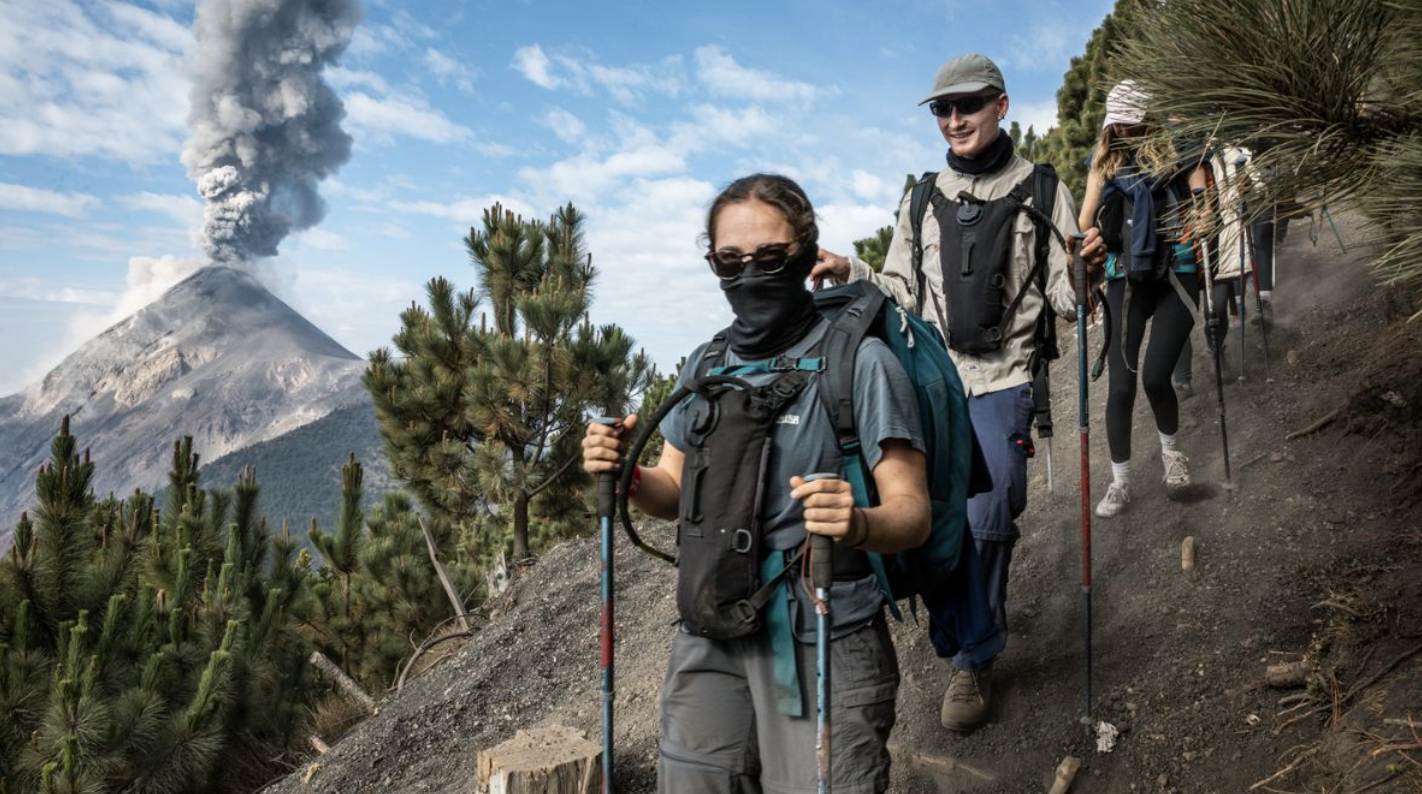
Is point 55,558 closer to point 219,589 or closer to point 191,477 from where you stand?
point 219,589

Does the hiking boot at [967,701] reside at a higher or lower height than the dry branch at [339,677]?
higher

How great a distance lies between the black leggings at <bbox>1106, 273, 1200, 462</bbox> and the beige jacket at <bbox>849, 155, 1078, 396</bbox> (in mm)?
1571

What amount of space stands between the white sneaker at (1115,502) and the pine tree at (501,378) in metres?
7.57

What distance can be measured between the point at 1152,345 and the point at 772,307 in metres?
3.48

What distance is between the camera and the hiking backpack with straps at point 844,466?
2014 millimetres

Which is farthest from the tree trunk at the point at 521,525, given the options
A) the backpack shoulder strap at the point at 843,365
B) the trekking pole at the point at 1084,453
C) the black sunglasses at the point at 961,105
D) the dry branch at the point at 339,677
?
the backpack shoulder strap at the point at 843,365

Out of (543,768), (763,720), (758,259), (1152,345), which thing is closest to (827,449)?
(758,259)

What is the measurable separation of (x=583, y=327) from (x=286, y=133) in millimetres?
177278

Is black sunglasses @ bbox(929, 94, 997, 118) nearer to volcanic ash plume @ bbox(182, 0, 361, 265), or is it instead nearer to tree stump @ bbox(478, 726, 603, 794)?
tree stump @ bbox(478, 726, 603, 794)

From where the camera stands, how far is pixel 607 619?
2.38 metres

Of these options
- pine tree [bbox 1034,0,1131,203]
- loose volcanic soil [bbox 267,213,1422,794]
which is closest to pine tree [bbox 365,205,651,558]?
loose volcanic soil [bbox 267,213,1422,794]

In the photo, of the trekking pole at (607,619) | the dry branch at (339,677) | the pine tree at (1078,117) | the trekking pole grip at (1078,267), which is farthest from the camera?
the pine tree at (1078,117)

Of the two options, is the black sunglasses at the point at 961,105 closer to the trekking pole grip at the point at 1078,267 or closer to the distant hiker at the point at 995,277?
the distant hiker at the point at 995,277

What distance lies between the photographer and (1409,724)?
277 centimetres
